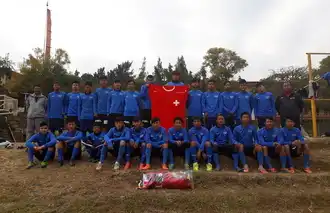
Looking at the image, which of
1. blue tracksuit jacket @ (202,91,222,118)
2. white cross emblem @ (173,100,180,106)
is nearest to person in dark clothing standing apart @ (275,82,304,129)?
blue tracksuit jacket @ (202,91,222,118)

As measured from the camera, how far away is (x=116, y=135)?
25.2 feet

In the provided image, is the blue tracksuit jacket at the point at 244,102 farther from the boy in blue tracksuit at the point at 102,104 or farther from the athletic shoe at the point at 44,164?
the athletic shoe at the point at 44,164

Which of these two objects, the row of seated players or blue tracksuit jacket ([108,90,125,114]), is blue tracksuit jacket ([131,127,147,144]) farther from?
blue tracksuit jacket ([108,90,125,114])

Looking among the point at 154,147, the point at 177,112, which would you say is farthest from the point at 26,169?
the point at 177,112

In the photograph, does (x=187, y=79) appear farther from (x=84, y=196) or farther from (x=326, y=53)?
(x=84, y=196)

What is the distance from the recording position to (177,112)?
8.63 metres

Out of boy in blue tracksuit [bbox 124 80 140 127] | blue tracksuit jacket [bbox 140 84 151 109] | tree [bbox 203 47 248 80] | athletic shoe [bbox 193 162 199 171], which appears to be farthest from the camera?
tree [bbox 203 47 248 80]

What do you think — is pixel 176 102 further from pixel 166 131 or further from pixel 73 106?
pixel 73 106

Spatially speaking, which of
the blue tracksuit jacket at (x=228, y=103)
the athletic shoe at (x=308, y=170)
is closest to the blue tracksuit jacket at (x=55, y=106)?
the blue tracksuit jacket at (x=228, y=103)

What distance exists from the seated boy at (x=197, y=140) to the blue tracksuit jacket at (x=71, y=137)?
113 inches

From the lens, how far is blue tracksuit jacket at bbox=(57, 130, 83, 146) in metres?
7.73

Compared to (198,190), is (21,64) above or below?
above

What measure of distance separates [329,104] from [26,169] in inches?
1066

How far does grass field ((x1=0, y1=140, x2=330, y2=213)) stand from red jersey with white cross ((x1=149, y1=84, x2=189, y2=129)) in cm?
212
